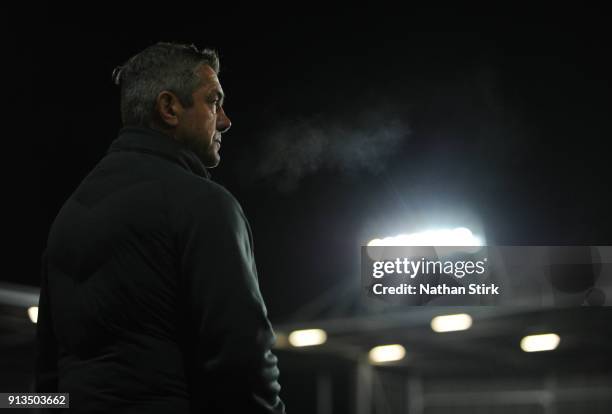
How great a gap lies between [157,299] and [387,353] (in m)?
14.9

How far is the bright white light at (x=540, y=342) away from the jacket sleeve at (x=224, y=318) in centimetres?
1436

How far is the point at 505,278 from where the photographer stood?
13.1 m

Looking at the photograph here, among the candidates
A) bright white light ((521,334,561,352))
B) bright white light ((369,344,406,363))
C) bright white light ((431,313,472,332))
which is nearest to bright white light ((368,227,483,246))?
bright white light ((431,313,472,332))

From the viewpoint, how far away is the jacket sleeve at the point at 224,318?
124cm

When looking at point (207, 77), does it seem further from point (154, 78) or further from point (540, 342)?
point (540, 342)

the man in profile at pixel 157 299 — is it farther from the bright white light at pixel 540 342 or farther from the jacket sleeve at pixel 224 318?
the bright white light at pixel 540 342

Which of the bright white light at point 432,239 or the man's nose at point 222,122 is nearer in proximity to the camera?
the man's nose at point 222,122

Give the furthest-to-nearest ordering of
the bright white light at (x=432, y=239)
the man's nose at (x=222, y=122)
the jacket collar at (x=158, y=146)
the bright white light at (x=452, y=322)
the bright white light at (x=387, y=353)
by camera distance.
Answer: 1. the bright white light at (x=387, y=353)
2. the bright white light at (x=432, y=239)
3. the bright white light at (x=452, y=322)
4. the man's nose at (x=222, y=122)
5. the jacket collar at (x=158, y=146)

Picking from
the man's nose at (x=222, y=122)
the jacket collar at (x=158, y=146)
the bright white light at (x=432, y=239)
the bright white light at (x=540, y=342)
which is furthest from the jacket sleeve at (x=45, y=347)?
the bright white light at (x=540, y=342)

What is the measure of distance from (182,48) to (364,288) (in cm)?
1292

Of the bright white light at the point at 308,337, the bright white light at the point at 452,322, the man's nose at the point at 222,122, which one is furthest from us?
the bright white light at the point at 308,337

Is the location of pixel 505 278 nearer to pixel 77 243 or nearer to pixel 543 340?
pixel 543 340

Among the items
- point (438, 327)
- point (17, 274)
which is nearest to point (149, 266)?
point (438, 327)

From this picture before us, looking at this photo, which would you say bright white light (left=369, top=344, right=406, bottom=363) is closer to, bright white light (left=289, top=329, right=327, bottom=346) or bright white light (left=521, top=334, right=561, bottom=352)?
bright white light (left=289, top=329, right=327, bottom=346)
